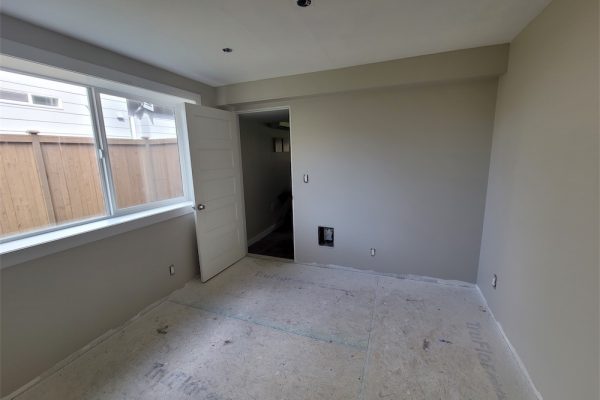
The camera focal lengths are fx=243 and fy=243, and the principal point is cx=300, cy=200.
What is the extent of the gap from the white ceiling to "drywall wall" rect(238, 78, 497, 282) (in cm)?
51

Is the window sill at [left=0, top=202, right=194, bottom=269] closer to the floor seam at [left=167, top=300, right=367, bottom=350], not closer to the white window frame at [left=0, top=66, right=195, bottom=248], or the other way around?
the white window frame at [left=0, top=66, right=195, bottom=248]

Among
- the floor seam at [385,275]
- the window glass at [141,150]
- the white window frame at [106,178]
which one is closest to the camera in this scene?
the white window frame at [106,178]

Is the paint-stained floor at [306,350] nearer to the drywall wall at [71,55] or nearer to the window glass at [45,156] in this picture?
the window glass at [45,156]

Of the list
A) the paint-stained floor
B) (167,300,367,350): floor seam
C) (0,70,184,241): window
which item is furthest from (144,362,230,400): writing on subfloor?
(0,70,184,241): window

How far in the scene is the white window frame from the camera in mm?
1738

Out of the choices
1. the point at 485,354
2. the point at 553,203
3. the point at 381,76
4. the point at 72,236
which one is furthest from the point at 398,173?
the point at 72,236

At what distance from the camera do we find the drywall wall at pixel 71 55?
5.05 feet

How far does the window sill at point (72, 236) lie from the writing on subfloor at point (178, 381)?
111 cm

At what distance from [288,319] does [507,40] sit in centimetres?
308

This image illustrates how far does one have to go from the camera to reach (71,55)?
6.00 feet

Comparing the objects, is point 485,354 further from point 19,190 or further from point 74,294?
point 19,190

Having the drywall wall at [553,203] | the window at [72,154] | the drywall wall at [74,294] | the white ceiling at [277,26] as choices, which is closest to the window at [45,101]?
the window at [72,154]

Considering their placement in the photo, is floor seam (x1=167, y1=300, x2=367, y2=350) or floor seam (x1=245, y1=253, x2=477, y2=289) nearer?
floor seam (x1=167, y1=300, x2=367, y2=350)

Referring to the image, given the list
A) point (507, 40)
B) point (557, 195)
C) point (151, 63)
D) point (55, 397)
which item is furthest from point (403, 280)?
point (151, 63)
